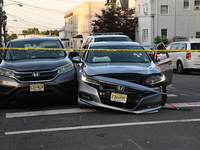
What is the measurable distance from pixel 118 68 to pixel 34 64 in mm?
1954

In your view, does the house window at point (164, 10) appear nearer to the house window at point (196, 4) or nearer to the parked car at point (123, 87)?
the house window at point (196, 4)

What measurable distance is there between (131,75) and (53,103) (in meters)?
2.64

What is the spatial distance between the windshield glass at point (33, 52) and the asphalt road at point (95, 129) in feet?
4.65

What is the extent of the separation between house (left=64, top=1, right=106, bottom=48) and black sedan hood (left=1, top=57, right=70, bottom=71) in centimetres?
6823

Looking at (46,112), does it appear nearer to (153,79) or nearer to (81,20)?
(153,79)

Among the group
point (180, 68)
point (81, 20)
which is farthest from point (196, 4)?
point (81, 20)

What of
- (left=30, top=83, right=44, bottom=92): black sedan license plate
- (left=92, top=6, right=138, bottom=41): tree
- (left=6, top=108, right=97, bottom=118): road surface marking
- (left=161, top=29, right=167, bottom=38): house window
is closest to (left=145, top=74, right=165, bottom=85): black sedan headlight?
(left=6, top=108, right=97, bottom=118): road surface marking

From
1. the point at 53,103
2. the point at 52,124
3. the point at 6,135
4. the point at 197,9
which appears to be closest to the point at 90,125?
the point at 52,124

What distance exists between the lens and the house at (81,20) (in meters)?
77.4

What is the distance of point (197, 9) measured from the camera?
4406 centimetres

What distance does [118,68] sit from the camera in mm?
8070

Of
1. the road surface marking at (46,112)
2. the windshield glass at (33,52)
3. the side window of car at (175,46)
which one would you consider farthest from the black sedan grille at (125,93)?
the side window of car at (175,46)

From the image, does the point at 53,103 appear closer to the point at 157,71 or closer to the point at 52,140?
the point at 157,71


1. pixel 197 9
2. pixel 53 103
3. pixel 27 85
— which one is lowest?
pixel 53 103
